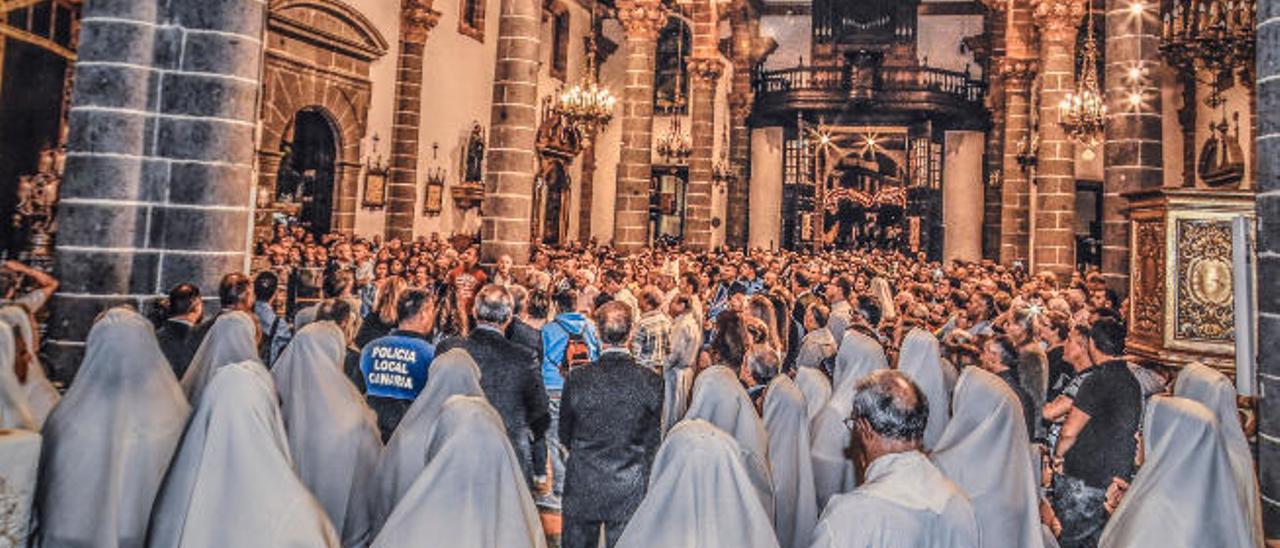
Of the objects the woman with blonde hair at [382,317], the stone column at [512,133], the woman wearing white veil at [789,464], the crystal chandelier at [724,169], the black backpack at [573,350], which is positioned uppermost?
the crystal chandelier at [724,169]

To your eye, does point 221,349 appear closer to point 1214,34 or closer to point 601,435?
point 601,435

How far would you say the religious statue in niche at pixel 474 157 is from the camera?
21078 millimetres

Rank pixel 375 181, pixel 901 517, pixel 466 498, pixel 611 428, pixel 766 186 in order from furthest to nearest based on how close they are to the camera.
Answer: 1. pixel 766 186
2. pixel 375 181
3. pixel 611 428
4. pixel 466 498
5. pixel 901 517

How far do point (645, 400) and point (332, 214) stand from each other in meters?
13.9

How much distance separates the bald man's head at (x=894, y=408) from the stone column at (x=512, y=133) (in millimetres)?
9505

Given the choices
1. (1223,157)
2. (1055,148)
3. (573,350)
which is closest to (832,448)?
(573,350)

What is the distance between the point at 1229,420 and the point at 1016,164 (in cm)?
1841

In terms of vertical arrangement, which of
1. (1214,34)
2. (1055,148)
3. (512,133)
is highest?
(1214,34)

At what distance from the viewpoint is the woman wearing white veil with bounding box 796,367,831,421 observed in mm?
5516

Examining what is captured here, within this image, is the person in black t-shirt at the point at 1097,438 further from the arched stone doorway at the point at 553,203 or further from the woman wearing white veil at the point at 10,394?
the arched stone doorway at the point at 553,203

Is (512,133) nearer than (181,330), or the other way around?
(181,330)

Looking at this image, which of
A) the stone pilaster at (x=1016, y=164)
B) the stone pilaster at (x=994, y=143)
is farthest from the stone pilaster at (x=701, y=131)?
the stone pilaster at (x=994, y=143)

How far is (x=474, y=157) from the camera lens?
2130 centimetres

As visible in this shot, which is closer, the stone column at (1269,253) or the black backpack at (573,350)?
the stone column at (1269,253)
